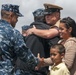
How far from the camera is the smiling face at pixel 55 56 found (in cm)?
727

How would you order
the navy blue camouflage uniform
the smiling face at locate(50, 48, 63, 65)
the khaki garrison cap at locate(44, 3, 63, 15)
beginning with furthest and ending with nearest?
the khaki garrison cap at locate(44, 3, 63, 15)
the smiling face at locate(50, 48, 63, 65)
the navy blue camouflage uniform

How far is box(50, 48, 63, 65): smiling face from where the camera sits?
727 cm

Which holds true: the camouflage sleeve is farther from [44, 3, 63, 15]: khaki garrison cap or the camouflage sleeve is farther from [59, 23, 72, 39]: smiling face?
[44, 3, 63, 15]: khaki garrison cap

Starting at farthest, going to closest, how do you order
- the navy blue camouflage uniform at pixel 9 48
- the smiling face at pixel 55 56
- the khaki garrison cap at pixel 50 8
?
the khaki garrison cap at pixel 50 8, the smiling face at pixel 55 56, the navy blue camouflage uniform at pixel 9 48

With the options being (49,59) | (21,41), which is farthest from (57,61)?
(21,41)

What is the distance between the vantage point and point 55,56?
733cm

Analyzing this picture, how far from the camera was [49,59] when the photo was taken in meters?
7.45

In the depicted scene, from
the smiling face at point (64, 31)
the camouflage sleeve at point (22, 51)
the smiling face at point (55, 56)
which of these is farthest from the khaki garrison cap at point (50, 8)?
the camouflage sleeve at point (22, 51)

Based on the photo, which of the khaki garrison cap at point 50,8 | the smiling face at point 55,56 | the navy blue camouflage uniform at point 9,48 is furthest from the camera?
the khaki garrison cap at point 50,8

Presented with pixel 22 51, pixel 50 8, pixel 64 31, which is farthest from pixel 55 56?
pixel 50 8

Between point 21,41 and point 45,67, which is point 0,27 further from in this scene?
point 45,67

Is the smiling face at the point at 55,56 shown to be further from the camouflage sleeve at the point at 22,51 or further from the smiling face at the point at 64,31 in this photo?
the camouflage sleeve at the point at 22,51

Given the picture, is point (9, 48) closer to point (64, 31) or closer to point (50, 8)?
point (64, 31)

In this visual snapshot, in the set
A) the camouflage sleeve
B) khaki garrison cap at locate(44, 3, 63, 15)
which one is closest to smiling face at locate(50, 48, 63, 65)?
the camouflage sleeve
